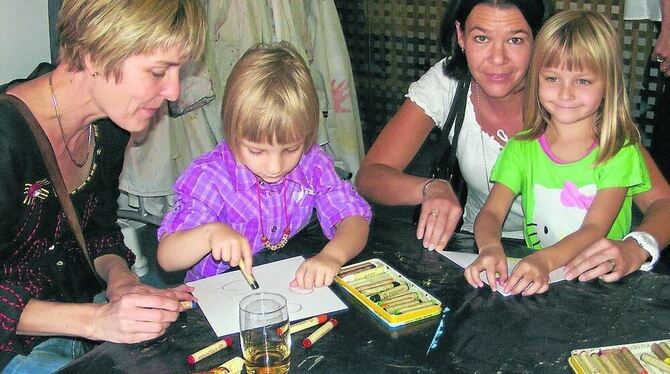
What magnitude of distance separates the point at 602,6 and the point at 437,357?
9.49ft

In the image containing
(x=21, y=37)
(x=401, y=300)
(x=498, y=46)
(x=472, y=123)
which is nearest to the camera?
(x=401, y=300)

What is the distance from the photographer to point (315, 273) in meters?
1.65

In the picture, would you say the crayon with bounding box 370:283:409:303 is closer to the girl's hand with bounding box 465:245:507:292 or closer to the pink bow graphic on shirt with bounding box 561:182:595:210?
the girl's hand with bounding box 465:245:507:292

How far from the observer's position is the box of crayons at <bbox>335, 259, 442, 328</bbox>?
1.48 metres

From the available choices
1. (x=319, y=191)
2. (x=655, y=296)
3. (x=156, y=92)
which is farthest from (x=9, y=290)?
(x=655, y=296)

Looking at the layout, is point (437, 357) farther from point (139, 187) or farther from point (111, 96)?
point (139, 187)

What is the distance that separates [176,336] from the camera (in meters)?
1.46

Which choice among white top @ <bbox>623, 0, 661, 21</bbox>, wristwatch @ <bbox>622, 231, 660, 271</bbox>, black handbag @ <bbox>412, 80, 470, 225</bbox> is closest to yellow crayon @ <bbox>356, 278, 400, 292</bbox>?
wristwatch @ <bbox>622, 231, 660, 271</bbox>

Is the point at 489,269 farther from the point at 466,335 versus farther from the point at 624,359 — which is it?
the point at 624,359

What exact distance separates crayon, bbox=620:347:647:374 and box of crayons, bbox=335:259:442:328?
0.33 metres

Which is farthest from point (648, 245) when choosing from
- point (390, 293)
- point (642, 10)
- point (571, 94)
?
point (642, 10)

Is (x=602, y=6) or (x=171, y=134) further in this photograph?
(x=602, y=6)

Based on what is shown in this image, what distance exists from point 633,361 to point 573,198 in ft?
2.31

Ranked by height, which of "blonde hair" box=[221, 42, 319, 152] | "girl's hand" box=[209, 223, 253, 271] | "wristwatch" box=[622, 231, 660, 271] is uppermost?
"blonde hair" box=[221, 42, 319, 152]
